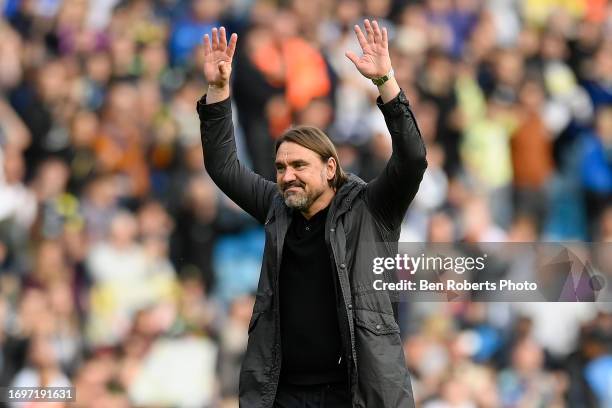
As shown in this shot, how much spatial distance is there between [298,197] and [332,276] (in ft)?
1.15

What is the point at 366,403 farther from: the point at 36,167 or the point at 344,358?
Result: the point at 36,167

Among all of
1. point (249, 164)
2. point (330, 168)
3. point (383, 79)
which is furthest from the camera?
point (249, 164)

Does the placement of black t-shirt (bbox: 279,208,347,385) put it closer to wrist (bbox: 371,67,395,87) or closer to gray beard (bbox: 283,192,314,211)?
gray beard (bbox: 283,192,314,211)

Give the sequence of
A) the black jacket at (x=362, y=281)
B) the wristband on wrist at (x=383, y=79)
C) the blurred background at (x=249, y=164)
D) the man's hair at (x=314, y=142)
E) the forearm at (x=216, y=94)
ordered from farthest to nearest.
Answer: the blurred background at (x=249, y=164), the forearm at (x=216, y=94), the man's hair at (x=314, y=142), the wristband on wrist at (x=383, y=79), the black jacket at (x=362, y=281)

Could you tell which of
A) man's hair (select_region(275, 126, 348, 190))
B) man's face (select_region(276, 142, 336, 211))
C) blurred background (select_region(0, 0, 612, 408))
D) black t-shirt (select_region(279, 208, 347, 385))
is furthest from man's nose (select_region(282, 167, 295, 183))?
blurred background (select_region(0, 0, 612, 408))

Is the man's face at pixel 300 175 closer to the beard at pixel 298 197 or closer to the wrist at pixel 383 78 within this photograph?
the beard at pixel 298 197

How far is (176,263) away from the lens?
10.2 m

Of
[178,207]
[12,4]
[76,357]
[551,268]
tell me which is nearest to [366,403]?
[551,268]

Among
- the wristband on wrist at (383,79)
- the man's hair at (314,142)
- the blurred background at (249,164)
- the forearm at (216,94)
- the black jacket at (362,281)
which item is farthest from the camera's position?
the blurred background at (249,164)

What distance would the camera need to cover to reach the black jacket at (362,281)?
4.88m

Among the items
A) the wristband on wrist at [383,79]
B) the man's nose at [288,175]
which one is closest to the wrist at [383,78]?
the wristband on wrist at [383,79]

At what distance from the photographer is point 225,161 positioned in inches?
215

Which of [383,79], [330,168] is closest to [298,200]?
[330,168]

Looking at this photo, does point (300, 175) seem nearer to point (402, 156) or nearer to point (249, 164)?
point (402, 156)
